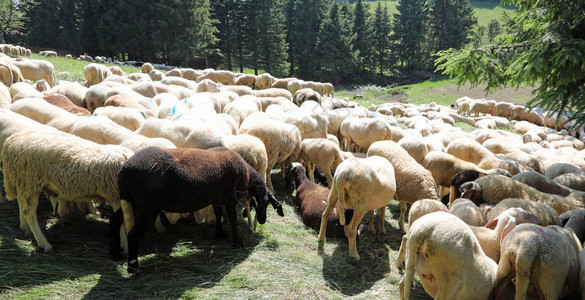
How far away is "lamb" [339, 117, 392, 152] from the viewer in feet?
33.4

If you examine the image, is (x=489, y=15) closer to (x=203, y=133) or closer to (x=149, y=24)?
(x=149, y=24)

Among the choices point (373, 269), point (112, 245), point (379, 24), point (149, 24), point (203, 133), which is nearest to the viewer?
point (112, 245)

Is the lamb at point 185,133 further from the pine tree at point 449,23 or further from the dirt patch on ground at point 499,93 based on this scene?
the pine tree at point 449,23

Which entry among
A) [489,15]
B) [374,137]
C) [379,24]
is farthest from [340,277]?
[489,15]

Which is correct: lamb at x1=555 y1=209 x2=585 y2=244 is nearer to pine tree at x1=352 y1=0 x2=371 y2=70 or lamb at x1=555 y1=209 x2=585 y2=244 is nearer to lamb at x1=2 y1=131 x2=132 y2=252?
lamb at x1=2 y1=131 x2=132 y2=252

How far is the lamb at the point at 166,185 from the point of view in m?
4.14

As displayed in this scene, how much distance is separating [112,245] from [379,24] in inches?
2518

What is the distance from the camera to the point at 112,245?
4.53m

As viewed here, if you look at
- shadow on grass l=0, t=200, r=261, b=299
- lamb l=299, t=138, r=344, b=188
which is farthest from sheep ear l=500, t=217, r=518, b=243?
lamb l=299, t=138, r=344, b=188

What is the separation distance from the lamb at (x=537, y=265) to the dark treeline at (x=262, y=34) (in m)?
46.2

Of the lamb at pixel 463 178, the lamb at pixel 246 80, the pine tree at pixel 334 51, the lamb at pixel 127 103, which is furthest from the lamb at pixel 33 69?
the pine tree at pixel 334 51

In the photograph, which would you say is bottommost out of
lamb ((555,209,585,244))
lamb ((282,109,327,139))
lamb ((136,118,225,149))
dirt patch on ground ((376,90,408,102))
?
dirt patch on ground ((376,90,408,102))

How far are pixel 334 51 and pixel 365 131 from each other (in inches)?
1844

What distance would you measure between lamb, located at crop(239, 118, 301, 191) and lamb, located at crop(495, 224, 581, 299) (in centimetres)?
463
